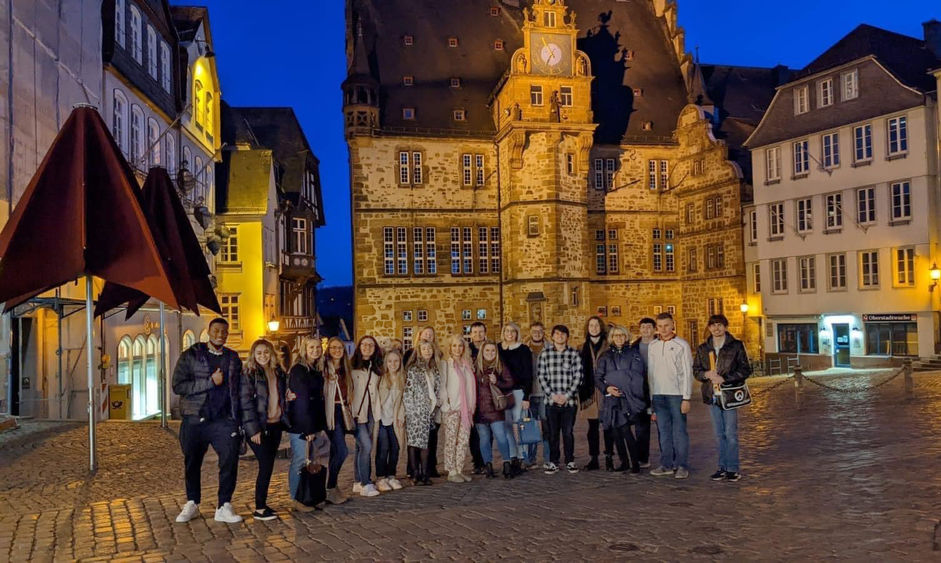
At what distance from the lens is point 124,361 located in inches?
854

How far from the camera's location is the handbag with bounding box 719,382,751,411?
905 centimetres

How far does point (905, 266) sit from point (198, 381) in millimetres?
28992

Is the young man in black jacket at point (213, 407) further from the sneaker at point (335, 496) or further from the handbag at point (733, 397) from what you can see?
the handbag at point (733, 397)

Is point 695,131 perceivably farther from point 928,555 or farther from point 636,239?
point 928,555

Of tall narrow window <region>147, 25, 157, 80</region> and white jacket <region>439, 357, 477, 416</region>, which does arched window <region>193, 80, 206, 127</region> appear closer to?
tall narrow window <region>147, 25, 157, 80</region>

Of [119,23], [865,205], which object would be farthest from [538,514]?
[865,205]

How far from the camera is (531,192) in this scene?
127 ft

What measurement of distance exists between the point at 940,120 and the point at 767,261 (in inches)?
369

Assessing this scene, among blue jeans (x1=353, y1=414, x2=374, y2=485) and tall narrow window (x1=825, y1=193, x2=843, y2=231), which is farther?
tall narrow window (x1=825, y1=193, x2=843, y2=231)

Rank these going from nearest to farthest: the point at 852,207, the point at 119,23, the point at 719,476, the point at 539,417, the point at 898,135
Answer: the point at 719,476
the point at 539,417
the point at 119,23
the point at 898,135
the point at 852,207

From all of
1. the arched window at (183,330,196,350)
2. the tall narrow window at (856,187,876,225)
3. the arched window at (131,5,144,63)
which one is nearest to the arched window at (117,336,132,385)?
the arched window at (183,330,196,350)

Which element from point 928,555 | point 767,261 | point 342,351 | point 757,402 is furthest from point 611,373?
point 767,261

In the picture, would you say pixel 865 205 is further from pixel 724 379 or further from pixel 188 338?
pixel 724 379

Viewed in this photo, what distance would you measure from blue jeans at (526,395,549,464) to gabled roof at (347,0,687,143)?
30619 millimetres
